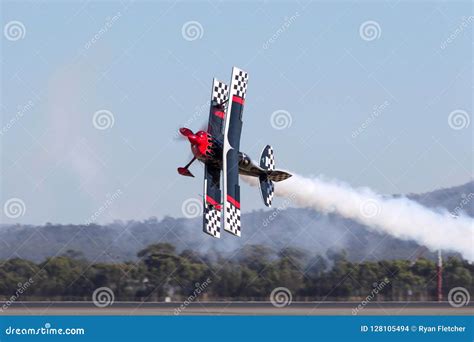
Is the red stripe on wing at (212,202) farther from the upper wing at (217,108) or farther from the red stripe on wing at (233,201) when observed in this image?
the upper wing at (217,108)

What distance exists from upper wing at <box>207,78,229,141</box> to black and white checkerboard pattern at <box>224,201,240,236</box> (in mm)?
2717

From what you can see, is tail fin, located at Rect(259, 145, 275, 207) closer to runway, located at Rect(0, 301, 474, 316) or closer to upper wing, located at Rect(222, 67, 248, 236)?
upper wing, located at Rect(222, 67, 248, 236)

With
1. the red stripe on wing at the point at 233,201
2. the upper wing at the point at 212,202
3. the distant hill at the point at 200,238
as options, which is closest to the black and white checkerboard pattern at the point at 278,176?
the upper wing at the point at 212,202

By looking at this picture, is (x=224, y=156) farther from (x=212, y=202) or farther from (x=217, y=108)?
(x=217, y=108)

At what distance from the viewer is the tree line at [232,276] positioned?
5522 cm

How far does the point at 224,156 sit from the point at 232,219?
2263 millimetres

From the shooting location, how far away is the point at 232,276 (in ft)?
185

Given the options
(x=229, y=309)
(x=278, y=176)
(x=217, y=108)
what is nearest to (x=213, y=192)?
(x=217, y=108)

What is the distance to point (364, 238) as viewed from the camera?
196ft

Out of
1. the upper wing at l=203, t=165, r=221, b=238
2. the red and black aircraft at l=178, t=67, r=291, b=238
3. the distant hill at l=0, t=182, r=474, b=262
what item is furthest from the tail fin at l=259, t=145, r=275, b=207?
the distant hill at l=0, t=182, r=474, b=262

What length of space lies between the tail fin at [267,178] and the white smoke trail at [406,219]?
18.3ft

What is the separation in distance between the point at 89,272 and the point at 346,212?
457 inches

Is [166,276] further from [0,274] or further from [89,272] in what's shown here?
[0,274]

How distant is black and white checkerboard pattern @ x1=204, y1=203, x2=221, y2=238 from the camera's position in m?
45.1
